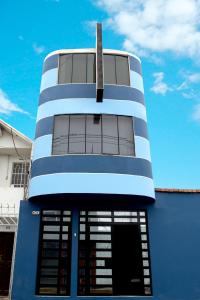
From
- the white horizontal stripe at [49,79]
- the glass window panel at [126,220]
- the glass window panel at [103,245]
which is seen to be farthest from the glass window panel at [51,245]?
the white horizontal stripe at [49,79]

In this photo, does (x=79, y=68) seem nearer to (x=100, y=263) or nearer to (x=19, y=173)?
(x=19, y=173)

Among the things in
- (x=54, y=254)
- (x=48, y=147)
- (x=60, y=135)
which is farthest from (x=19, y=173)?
(x=54, y=254)

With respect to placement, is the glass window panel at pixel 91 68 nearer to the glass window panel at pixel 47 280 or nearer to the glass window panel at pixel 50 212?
the glass window panel at pixel 50 212

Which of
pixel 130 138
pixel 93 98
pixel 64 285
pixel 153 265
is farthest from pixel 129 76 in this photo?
pixel 64 285

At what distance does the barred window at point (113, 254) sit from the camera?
1181 centimetres

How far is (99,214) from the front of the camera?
1273 centimetres

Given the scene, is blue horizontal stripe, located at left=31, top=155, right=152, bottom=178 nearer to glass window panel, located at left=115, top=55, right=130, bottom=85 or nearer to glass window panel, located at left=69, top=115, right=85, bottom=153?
glass window panel, located at left=69, top=115, right=85, bottom=153

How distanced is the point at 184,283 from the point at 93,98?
8.88 metres

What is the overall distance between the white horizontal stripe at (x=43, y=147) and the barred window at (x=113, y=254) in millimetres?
3072

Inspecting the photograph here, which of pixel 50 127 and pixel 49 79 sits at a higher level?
pixel 49 79

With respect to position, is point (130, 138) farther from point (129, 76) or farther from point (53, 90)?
point (53, 90)

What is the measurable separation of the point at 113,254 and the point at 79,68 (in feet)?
29.4

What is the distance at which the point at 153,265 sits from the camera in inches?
468

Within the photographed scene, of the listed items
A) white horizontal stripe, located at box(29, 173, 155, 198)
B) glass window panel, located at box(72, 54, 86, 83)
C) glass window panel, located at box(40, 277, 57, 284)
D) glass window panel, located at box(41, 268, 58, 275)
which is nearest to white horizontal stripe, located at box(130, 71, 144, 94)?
glass window panel, located at box(72, 54, 86, 83)
